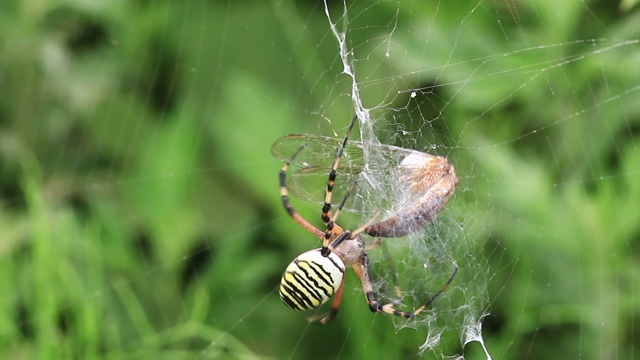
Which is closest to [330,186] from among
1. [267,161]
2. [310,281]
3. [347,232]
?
[347,232]

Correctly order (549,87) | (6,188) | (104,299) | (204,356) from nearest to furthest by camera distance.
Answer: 1. (549,87)
2. (204,356)
3. (104,299)
4. (6,188)

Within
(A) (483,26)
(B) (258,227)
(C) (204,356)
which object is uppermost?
(A) (483,26)

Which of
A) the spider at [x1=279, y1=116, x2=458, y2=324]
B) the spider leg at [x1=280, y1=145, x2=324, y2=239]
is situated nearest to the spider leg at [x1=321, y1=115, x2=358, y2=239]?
the spider at [x1=279, y1=116, x2=458, y2=324]

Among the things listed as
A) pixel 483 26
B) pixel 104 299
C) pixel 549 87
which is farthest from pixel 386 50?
pixel 104 299

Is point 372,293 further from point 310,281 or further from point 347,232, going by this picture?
point 310,281

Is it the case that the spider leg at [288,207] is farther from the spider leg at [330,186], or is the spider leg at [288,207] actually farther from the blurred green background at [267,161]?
the blurred green background at [267,161]

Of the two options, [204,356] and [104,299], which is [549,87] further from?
[104,299]
